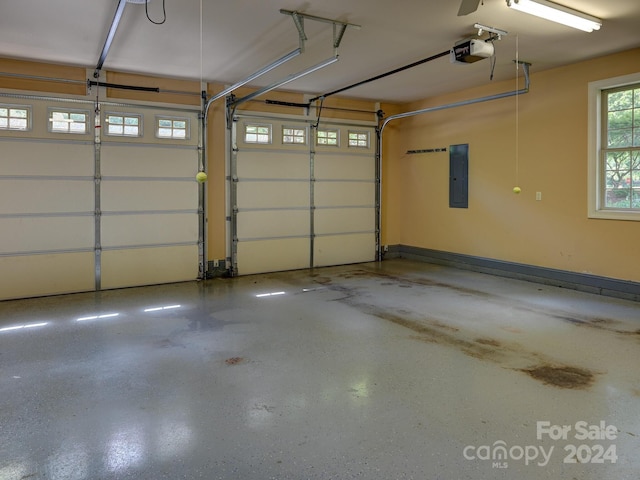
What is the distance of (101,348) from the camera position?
12.8 ft

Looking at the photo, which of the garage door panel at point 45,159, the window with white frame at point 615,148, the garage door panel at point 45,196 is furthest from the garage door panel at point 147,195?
the window with white frame at point 615,148

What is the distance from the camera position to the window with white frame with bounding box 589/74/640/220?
5.41 meters

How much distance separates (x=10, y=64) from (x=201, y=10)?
3024 millimetres

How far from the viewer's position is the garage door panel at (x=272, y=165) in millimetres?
7188

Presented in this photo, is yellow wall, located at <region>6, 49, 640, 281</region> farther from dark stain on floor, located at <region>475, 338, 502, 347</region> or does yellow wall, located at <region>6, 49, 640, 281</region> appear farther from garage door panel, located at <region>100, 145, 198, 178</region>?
dark stain on floor, located at <region>475, 338, 502, 347</region>

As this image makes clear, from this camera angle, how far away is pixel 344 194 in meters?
8.20

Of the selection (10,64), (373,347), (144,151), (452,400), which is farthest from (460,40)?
(10,64)

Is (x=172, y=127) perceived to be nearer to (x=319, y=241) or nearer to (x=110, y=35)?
(x=110, y=35)

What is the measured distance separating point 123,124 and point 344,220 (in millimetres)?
3872

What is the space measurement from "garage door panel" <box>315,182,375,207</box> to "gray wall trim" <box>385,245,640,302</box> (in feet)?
3.81

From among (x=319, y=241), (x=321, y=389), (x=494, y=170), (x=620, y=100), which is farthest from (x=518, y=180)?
(x=321, y=389)

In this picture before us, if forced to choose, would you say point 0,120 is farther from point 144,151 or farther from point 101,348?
point 101,348

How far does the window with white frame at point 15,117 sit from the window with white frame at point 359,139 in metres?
4.87

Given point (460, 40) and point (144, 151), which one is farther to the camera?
point (144, 151)
